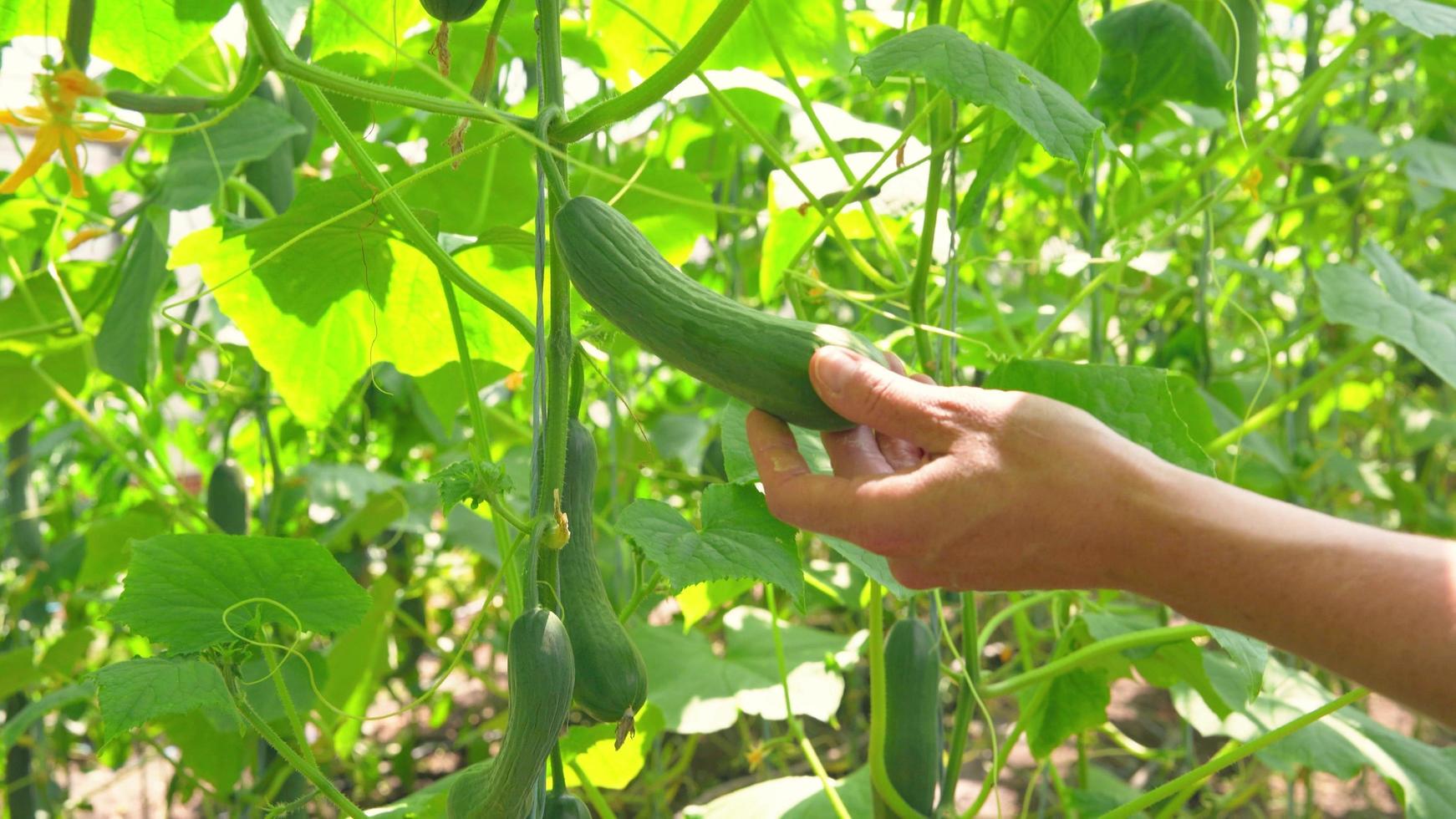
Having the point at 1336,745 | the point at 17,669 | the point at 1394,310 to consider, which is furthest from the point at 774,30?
the point at 17,669

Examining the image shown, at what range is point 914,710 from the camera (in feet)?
3.54

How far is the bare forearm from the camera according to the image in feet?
2.10

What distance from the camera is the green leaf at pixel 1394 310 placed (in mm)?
1348

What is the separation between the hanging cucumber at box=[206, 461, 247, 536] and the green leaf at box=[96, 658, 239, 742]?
666 millimetres

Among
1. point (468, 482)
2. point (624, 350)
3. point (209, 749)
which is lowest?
point (209, 749)

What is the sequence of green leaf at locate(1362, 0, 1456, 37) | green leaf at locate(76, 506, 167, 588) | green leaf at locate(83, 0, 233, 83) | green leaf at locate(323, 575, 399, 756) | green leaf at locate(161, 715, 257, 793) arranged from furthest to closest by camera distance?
green leaf at locate(76, 506, 167, 588) → green leaf at locate(323, 575, 399, 756) → green leaf at locate(161, 715, 257, 793) → green leaf at locate(1362, 0, 1456, 37) → green leaf at locate(83, 0, 233, 83)

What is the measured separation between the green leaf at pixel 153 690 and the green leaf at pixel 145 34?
0.56 m

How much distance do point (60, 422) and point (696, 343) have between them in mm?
2241

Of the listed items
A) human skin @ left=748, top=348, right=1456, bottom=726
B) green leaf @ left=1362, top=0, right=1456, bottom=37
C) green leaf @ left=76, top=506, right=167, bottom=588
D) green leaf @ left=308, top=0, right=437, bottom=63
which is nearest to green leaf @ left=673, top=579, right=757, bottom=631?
human skin @ left=748, top=348, right=1456, bottom=726

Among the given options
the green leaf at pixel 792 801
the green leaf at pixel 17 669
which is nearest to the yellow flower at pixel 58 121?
the green leaf at pixel 792 801

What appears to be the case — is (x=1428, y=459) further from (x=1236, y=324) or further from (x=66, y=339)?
(x=66, y=339)

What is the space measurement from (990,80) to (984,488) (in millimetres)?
320

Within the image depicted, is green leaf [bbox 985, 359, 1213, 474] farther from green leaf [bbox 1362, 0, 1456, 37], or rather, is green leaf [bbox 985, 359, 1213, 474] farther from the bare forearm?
green leaf [bbox 1362, 0, 1456, 37]

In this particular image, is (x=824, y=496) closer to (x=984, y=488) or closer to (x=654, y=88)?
(x=984, y=488)
